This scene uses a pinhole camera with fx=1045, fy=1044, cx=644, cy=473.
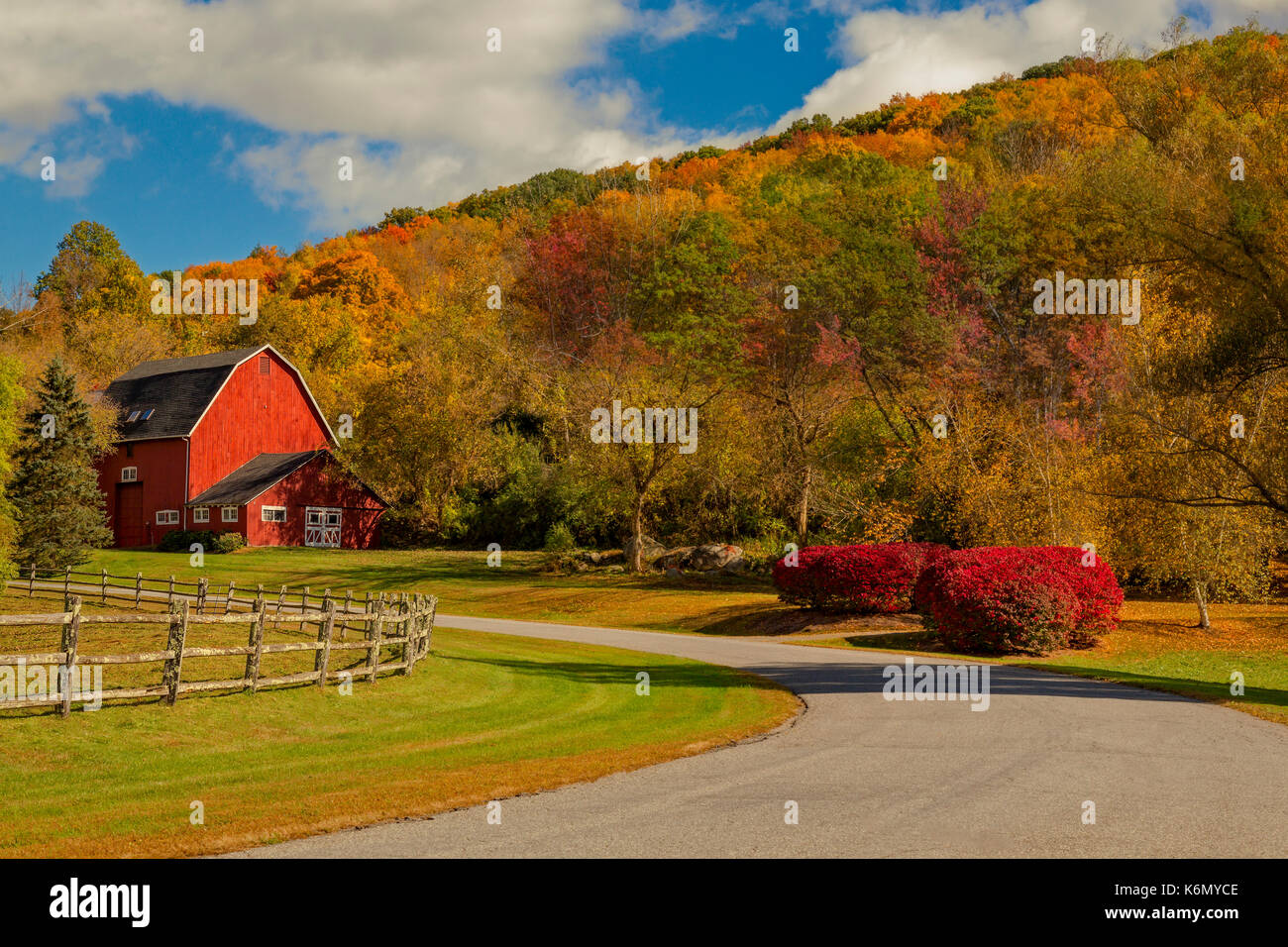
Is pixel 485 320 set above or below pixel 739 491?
above

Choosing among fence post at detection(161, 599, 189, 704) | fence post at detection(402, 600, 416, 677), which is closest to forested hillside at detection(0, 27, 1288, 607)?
fence post at detection(402, 600, 416, 677)

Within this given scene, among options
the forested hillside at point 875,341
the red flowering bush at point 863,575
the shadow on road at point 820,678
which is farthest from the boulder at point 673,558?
the shadow on road at point 820,678

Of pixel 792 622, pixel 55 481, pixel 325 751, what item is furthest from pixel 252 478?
pixel 325 751

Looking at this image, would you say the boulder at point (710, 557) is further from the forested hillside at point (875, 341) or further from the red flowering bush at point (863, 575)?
the red flowering bush at point (863, 575)

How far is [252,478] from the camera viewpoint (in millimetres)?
58812

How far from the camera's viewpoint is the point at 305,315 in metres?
76.9

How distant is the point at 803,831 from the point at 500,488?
170ft

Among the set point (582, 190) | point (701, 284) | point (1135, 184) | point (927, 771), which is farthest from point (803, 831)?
point (582, 190)

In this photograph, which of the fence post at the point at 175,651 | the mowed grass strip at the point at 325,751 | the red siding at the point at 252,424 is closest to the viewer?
the mowed grass strip at the point at 325,751

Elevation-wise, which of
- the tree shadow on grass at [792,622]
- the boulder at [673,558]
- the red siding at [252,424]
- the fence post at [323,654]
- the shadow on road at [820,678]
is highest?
the red siding at [252,424]

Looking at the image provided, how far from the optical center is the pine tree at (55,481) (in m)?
44.5

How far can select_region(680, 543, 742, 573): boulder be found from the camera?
44125mm

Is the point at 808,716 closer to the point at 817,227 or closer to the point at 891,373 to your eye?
the point at 891,373

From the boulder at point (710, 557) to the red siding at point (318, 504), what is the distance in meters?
23.9
